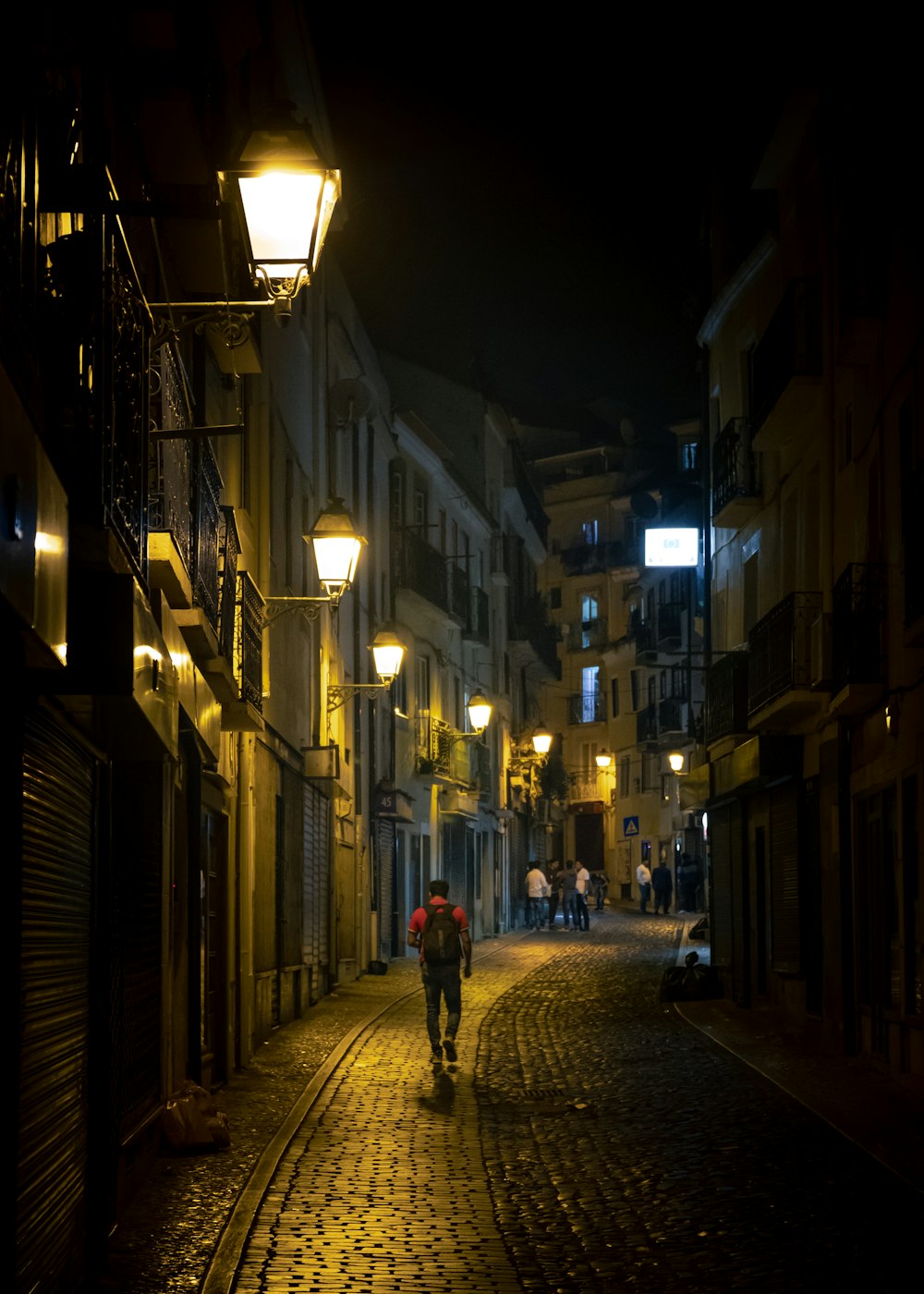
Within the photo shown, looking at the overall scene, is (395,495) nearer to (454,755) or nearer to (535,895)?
(454,755)

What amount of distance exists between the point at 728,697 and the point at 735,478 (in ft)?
9.51

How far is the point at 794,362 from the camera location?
19922 millimetres

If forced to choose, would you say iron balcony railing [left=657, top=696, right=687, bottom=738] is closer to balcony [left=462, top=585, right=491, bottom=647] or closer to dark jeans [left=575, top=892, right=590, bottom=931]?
balcony [left=462, top=585, right=491, bottom=647]

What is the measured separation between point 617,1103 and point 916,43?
860cm

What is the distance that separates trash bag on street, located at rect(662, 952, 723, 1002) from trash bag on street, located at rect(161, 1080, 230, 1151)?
12817mm

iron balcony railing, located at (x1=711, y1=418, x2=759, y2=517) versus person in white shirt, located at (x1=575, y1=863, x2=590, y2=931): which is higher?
iron balcony railing, located at (x1=711, y1=418, x2=759, y2=517)

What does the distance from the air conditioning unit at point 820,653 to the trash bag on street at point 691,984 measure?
19.6ft

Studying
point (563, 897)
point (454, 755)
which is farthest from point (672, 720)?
point (454, 755)

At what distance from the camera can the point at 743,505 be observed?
2417 centimetres

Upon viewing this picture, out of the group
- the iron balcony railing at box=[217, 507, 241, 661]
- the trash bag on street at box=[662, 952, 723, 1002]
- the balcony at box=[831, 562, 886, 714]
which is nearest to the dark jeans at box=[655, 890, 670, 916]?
the trash bag on street at box=[662, 952, 723, 1002]

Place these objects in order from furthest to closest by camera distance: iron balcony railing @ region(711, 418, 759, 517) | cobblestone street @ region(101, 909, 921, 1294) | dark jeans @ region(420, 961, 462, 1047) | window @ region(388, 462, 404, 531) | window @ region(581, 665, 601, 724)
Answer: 1. window @ region(581, 665, 601, 724)
2. window @ region(388, 462, 404, 531)
3. iron balcony railing @ region(711, 418, 759, 517)
4. dark jeans @ region(420, 961, 462, 1047)
5. cobblestone street @ region(101, 909, 921, 1294)

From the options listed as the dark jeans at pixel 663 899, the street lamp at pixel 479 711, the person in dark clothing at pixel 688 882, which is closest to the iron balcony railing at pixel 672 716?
the person in dark clothing at pixel 688 882

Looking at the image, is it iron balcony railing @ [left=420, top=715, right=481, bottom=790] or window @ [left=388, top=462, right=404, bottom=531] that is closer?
window @ [left=388, top=462, right=404, bottom=531]

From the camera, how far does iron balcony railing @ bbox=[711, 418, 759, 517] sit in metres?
24.2
